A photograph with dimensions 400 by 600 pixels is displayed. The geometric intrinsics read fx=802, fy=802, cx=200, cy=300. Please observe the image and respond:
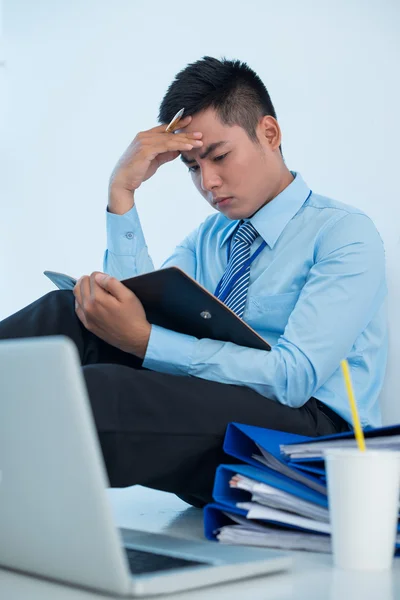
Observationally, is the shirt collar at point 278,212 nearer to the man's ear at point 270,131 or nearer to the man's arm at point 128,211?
the man's ear at point 270,131

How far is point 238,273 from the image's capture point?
185 cm

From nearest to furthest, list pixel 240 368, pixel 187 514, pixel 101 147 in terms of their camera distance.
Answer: pixel 240 368 < pixel 187 514 < pixel 101 147

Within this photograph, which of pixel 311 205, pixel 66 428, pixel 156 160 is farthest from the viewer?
pixel 156 160

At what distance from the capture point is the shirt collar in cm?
186

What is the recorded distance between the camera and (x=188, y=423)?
139cm

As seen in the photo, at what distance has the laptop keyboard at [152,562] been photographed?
88cm

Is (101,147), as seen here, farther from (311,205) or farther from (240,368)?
(240,368)

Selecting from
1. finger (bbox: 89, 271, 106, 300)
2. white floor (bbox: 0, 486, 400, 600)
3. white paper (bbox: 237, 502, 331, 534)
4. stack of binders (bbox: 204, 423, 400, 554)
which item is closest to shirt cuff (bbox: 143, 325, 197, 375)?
finger (bbox: 89, 271, 106, 300)

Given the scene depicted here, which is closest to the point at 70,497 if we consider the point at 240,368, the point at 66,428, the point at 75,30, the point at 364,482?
the point at 66,428

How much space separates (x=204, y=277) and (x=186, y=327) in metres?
0.48

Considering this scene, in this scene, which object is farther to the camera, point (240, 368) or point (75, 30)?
point (75, 30)

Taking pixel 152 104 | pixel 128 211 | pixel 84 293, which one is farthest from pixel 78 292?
pixel 152 104

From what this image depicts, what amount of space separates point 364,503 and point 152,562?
0.27 m

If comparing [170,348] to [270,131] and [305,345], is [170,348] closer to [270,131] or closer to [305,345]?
[305,345]
